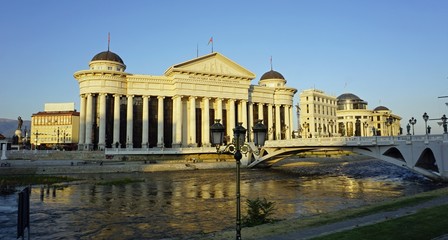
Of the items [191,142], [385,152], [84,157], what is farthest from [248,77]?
[385,152]

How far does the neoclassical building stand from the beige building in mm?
42980

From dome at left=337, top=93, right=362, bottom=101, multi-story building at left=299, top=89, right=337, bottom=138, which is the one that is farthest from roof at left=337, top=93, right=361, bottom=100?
multi-story building at left=299, top=89, right=337, bottom=138

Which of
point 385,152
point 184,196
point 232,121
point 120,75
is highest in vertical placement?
point 120,75

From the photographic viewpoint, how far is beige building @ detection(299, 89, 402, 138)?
148 metres

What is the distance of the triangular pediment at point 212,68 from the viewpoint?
9900cm

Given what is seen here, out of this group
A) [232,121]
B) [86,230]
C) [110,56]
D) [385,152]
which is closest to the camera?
[86,230]

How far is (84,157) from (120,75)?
86.9 feet

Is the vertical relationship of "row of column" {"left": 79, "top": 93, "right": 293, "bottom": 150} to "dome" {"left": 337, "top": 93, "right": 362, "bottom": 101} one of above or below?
below

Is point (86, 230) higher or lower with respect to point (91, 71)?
lower

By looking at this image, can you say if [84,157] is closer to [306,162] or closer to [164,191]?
[164,191]

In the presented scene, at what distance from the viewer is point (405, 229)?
14.0 metres

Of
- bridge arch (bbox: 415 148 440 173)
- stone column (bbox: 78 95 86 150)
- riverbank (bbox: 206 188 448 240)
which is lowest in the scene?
riverbank (bbox: 206 188 448 240)

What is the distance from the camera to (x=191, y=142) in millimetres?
97688

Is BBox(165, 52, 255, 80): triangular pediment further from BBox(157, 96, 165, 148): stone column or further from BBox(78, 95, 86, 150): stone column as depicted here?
BBox(78, 95, 86, 150): stone column
